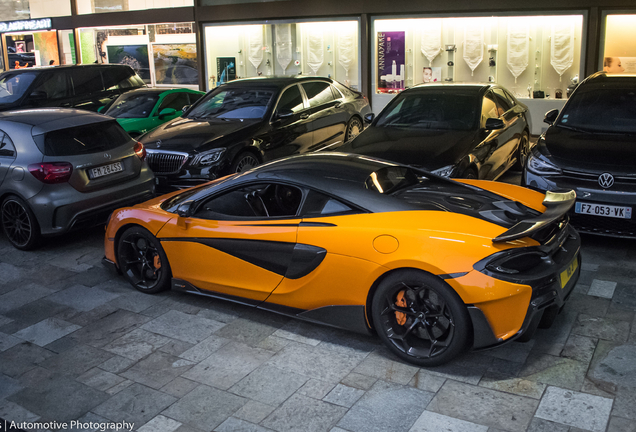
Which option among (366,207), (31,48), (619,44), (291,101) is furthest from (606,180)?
(31,48)

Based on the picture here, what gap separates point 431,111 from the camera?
852cm

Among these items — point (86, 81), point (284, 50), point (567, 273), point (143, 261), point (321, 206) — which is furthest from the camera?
point (284, 50)

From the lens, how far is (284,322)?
5.15 meters

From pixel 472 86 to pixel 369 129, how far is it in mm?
1615

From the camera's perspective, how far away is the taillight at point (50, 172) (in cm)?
696

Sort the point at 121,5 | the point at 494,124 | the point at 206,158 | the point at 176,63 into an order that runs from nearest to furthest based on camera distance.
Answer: the point at 494,124 < the point at 206,158 < the point at 176,63 < the point at 121,5

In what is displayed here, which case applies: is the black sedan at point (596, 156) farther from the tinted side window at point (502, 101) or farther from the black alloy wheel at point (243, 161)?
the black alloy wheel at point (243, 161)

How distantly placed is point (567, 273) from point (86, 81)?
11.3 meters

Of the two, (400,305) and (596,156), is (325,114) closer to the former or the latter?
(596,156)

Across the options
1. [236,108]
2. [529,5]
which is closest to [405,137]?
[236,108]

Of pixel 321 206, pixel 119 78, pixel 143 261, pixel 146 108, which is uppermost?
pixel 119 78

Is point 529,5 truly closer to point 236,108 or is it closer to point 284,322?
point 236,108

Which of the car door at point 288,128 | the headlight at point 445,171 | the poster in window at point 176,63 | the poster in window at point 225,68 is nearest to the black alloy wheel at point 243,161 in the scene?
the car door at point 288,128

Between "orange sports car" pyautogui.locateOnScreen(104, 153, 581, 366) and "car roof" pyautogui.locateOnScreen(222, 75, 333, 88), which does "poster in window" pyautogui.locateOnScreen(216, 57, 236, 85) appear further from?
"orange sports car" pyautogui.locateOnScreen(104, 153, 581, 366)
